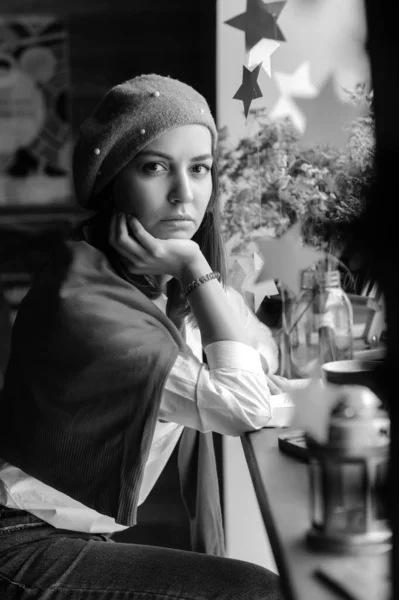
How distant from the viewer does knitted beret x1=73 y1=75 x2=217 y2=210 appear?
1.16 meters

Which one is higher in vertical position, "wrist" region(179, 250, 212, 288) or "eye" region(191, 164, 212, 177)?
"eye" region(191, 164, 212, 177)

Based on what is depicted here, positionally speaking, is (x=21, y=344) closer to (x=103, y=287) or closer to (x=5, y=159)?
(x=103, y=287)

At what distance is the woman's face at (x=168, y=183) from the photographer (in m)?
1.18

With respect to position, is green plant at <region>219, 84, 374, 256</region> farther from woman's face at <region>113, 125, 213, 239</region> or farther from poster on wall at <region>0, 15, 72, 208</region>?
poster on wall at <region>0, 15, 72, 208</region>

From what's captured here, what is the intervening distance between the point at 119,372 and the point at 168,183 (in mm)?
336

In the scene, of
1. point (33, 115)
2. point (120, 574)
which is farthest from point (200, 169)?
point (33, 115)

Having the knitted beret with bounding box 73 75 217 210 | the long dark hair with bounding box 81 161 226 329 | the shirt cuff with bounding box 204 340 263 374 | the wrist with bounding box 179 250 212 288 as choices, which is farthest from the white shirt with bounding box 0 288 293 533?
the knitted beret with bounding box 73 75 217 210

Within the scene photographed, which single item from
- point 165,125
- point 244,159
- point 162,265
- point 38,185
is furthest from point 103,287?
point 38,185

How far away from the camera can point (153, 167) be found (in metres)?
1.19

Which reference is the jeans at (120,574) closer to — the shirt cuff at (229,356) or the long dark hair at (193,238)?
the shirt cuff at (229,356)

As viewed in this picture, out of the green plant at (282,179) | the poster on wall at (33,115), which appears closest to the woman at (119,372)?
the green plant at (282,179)

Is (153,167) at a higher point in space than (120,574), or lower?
higher

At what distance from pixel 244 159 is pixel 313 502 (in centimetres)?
108

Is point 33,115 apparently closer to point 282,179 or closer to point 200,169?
point 282,179
